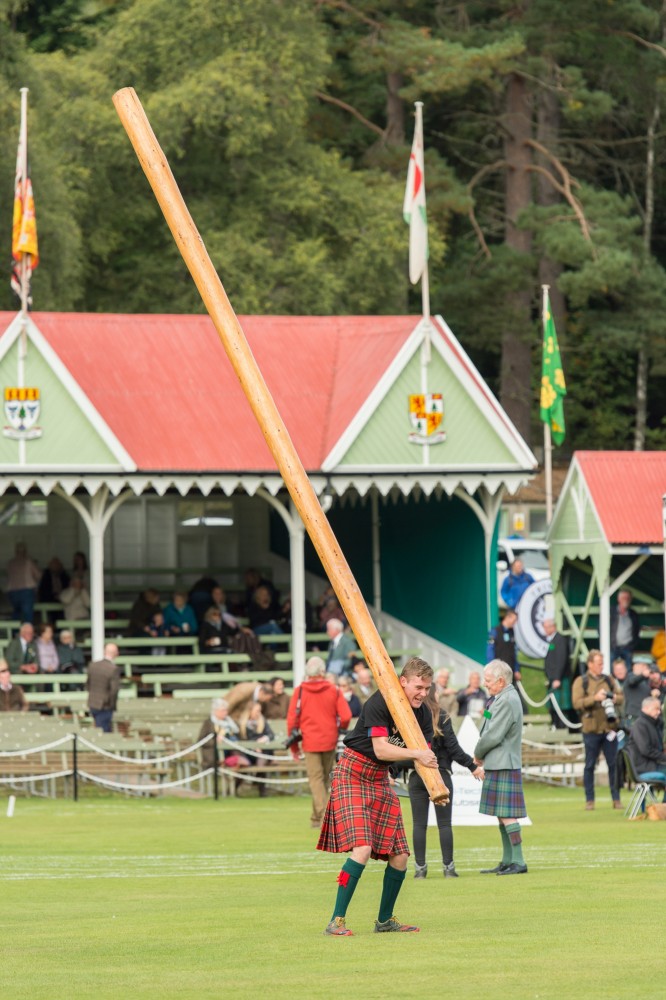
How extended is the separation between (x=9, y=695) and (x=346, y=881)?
601 inches

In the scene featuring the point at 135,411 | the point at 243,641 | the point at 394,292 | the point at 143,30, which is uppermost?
the point at 143,30

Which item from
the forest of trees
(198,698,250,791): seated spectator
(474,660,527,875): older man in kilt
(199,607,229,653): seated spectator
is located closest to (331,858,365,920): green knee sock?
(474,660,527,875): older man in kilt

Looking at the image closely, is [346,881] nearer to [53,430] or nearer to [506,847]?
[506,847]

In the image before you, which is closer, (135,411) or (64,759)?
(64,759)

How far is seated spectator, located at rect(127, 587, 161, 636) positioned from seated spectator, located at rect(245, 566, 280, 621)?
4.95 ft

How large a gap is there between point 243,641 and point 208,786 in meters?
4.80

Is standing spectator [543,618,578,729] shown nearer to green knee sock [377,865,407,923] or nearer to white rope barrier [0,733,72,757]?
white rope barrier [0,733,72,757]

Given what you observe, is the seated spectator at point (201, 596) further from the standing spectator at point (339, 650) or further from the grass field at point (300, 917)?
the grass field at point (300, 917)

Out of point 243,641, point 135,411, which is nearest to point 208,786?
point 243,641

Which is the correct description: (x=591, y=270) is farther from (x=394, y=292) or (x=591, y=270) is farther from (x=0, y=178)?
(x=0, y=178)

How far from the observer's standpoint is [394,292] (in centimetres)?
4456

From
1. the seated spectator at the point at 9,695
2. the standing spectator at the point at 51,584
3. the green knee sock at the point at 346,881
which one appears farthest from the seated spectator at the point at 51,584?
the green knee sock at the point at 346,881

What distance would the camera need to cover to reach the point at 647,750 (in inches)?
756

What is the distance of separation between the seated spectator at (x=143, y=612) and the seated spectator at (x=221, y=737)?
596 cm
